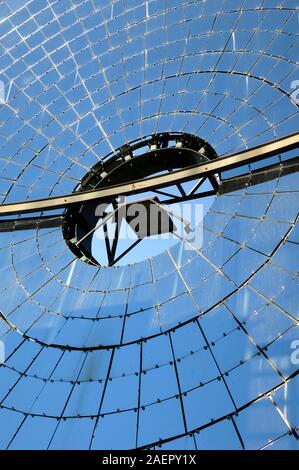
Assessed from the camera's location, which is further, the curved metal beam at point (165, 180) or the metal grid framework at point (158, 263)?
the curved metal beam at point (165, 180)

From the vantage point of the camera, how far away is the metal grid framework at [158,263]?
12766 mm

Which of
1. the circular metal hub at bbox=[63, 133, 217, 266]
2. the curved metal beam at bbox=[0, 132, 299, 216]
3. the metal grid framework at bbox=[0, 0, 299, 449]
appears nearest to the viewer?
the metal grid framework at bbox=[0, 0, 299, 449]

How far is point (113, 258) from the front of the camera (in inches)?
770

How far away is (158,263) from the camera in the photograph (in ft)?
52.2

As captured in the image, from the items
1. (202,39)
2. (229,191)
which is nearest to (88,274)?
(229,191)

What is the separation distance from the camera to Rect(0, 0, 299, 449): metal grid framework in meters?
12.8

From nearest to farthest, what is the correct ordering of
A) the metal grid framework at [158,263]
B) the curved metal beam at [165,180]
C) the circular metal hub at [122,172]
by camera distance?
1. the metal grid framework at [158,263]
2. the curved metal beam at [165,180]
3. the circular metal hub at [122,172]

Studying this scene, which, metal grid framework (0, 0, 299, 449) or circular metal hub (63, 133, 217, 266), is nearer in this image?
metal grid framework (0, 0, 299, 449)

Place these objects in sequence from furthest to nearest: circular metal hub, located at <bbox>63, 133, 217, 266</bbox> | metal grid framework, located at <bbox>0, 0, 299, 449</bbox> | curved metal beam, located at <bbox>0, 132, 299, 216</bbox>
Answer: circular metal hub, located at <bbox>63, 133, 217, 266</bbox> < curved metal beam, located at <bbox>0, 132, 299, 216</bbox> < metal grid framework, located at <bbox>0, 0, 299, 449</bbox>

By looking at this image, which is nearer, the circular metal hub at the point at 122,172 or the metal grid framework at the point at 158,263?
the metal grid framework at the point at 158,263

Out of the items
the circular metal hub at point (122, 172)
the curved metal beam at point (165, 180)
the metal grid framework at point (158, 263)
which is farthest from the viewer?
the circular metal hub at point (122, 172)

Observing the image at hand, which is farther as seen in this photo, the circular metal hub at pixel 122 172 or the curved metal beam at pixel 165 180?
the circular metal hub at pixel 122 172

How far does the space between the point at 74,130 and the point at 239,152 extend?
7262 mm

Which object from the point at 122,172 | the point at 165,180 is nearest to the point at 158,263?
the point at 165,180
